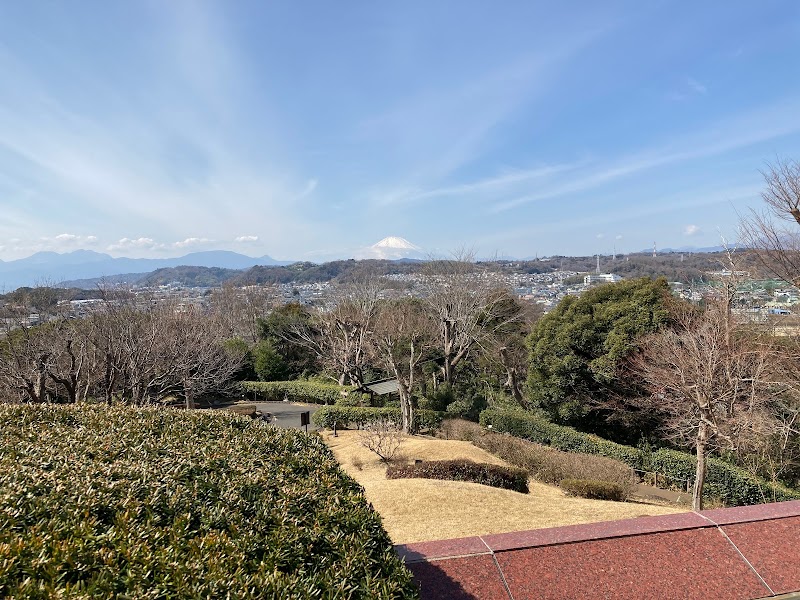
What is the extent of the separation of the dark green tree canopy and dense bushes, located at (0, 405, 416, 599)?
1235 centimetres

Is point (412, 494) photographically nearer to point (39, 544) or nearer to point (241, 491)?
point (241, 491)

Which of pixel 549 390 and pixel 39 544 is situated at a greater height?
pixel 39 544

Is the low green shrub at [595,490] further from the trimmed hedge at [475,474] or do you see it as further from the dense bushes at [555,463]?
the trimmed hedge at [475,474]

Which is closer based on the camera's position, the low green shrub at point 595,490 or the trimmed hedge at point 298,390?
the low green shrub at point 595,490

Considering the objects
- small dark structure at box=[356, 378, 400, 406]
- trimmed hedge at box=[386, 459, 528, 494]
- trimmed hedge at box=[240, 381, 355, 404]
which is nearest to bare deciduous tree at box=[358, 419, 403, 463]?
trimmed hedge at box=[386, 459, 528, 494]

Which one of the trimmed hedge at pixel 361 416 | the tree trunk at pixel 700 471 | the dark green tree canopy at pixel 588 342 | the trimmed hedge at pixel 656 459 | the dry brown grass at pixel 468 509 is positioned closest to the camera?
the dry brown grass at pixel 468 509

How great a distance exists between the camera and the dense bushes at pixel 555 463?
10.4 metres

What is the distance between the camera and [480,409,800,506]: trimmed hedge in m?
9.47

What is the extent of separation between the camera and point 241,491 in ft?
8.60

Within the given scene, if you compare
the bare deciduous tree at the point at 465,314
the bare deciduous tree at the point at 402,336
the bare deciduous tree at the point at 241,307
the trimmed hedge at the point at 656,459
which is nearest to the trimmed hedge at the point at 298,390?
the bare deciduous tree at the point at 402,336

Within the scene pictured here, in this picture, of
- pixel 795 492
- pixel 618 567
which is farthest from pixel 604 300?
pixel 618 567

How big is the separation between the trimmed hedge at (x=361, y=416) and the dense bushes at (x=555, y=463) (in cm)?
336

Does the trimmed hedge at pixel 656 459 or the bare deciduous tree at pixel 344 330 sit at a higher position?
the bare deciduous tree at pixel 344 330

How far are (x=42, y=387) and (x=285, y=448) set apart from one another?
906 centimetres
